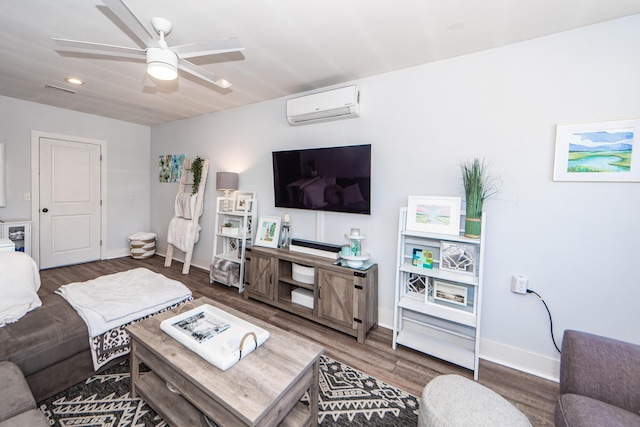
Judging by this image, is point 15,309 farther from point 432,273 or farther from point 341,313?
point 432,273

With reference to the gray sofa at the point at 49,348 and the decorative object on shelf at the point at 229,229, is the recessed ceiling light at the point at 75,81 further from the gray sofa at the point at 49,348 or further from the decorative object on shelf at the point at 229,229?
the gray sofa at the point at 49,348

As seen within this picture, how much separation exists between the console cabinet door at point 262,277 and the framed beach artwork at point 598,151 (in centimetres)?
263

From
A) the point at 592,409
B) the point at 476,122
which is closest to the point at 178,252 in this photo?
→ the point at 476,122

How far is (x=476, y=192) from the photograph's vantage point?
2.06 meters

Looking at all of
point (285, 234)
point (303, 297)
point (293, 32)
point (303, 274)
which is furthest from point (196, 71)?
point (303, 297)

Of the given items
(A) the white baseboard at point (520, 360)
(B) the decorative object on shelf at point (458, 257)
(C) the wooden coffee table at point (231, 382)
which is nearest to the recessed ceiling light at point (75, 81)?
(C) the wooden coffee table at point (231, 382)

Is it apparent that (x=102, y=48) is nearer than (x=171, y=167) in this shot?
Yes

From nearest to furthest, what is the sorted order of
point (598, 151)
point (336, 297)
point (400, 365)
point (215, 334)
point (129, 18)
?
point (129, 18)
point (215, 334)
point (598, 151)
point (400, 365)
point (336, 297)

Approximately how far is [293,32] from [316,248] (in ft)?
6.32

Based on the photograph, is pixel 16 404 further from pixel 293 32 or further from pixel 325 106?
pixel 325 106

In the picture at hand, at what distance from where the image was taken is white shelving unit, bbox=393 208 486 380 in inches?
82.9

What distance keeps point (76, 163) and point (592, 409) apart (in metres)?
6.17

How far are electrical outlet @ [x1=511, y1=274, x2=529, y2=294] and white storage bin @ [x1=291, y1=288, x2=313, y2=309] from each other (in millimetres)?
1782

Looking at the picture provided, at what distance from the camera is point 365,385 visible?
1.89 metres
